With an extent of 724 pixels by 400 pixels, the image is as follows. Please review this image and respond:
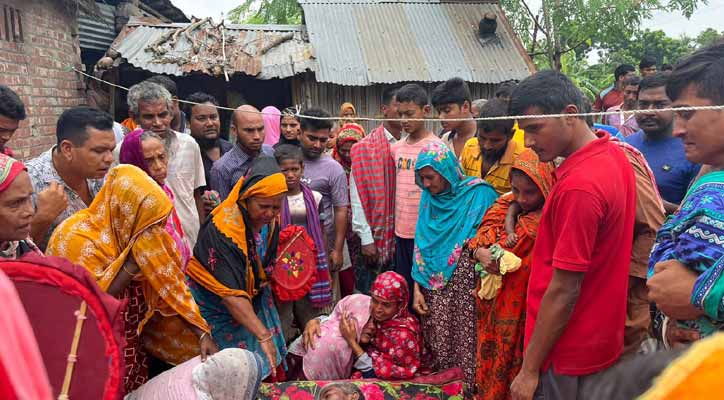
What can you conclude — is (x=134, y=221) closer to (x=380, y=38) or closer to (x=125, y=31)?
(x=125, y=31)

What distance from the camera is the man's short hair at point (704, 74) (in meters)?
1.63

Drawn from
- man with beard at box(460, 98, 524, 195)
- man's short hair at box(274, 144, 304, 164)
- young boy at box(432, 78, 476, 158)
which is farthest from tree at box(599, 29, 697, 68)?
man's short hair at box(274, 144, 304, 164)

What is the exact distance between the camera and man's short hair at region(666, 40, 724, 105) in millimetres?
1627

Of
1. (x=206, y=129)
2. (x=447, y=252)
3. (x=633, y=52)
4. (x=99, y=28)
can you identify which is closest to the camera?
(x=447, y=252)

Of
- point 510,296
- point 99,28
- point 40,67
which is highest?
point 99,28

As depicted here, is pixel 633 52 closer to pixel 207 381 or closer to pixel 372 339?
pixel 372 339

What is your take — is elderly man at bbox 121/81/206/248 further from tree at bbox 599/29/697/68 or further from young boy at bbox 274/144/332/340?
tree at bbox 599/29/697/68

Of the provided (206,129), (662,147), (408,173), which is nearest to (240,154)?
(206,129)

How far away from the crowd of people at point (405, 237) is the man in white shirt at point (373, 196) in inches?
0.6

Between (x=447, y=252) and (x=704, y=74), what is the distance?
188 cm

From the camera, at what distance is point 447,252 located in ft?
10.9

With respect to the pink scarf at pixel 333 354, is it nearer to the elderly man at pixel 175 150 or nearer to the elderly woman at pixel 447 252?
the elderly woman at pixel 447 252

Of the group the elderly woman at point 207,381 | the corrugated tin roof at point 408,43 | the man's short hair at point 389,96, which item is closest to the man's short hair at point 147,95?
the man's short hair at point 389,96

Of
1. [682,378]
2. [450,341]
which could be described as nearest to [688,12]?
[450,341]
